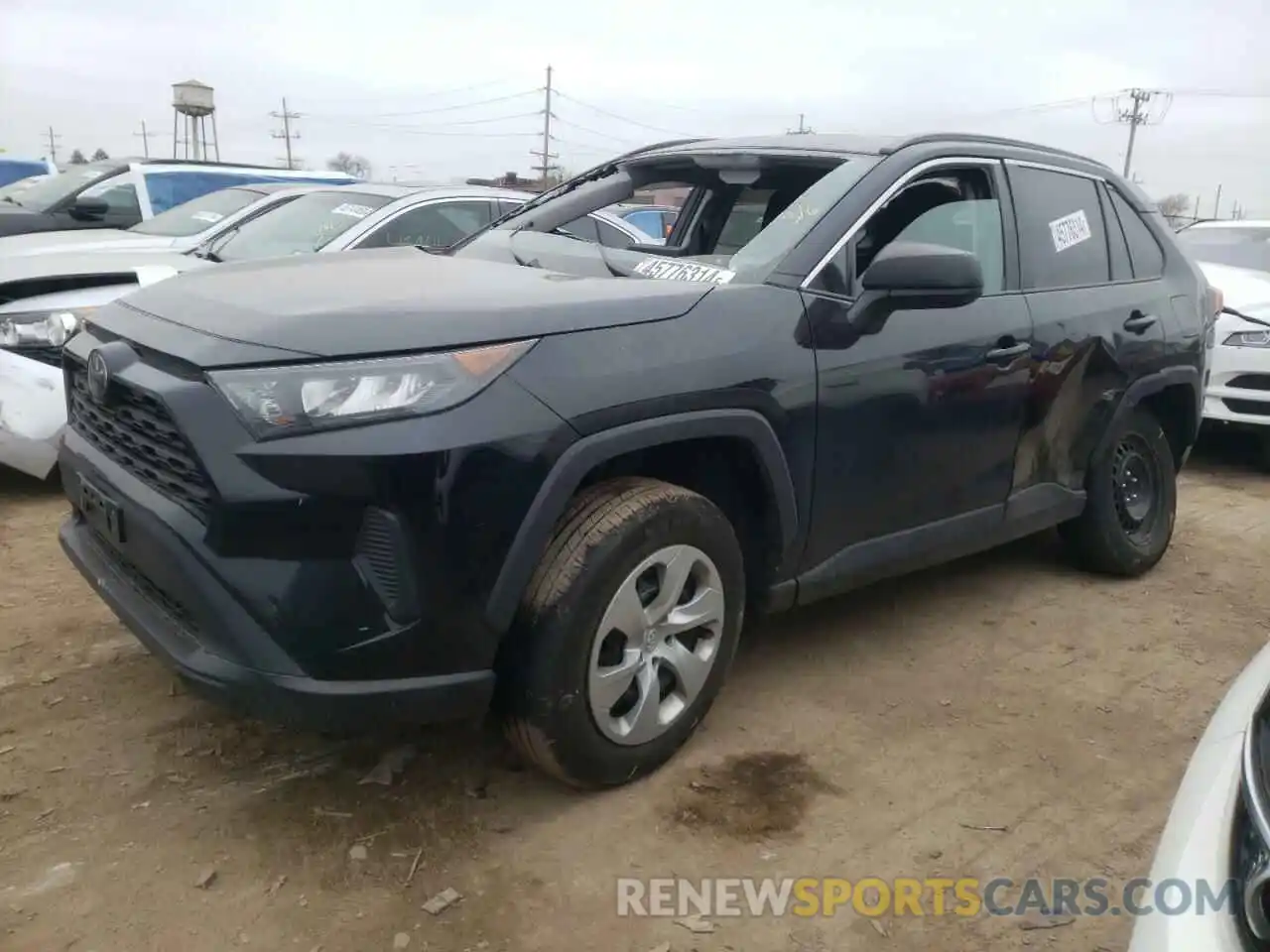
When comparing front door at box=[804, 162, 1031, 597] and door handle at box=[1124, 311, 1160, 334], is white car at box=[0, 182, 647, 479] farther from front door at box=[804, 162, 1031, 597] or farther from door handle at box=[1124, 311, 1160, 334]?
door handle at box=[1124, 311, 1160, 334]

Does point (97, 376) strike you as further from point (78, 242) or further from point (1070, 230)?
point (78, 242)

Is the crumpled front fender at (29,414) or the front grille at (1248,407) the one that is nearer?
the crumpled front fender at (29,414)

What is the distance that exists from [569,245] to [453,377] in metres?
1.30

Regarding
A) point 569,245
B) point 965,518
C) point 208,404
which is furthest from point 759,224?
point 208,404

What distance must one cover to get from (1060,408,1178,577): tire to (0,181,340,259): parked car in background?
5088 mm

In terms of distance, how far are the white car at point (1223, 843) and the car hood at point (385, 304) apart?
1535 millimetres

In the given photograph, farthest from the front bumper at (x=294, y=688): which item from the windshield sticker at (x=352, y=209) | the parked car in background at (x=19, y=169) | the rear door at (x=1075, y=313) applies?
the parked car in background at (x=19, y=169)

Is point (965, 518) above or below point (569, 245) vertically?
below

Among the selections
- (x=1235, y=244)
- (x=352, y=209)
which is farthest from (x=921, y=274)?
(x=1235, y=244)

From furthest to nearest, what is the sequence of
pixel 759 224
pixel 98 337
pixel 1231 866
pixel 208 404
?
pixel 759 224, pixel 98 337, pixel 208 404, pixel 1231 866

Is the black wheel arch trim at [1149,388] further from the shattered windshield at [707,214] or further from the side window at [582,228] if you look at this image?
the side window at [582,228]

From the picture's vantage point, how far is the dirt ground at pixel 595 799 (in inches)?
90.8

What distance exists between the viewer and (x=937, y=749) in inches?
122

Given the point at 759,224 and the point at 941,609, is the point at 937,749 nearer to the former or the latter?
the point at 941,609
